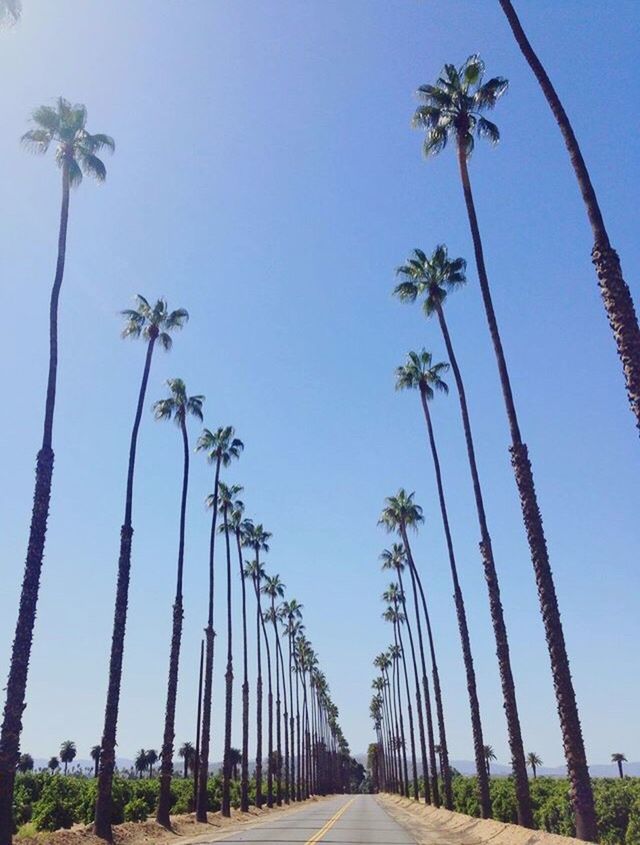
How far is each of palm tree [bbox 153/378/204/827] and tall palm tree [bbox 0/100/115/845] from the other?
1520 cm

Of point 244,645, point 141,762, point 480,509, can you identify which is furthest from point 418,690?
point 141,762

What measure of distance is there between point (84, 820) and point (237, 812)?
20611 mm

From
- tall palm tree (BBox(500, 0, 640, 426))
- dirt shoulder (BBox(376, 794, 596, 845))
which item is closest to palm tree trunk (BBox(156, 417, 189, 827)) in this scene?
dirt shoulder (BBox(376, 794, 596, 845))

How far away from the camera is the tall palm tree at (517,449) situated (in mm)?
17109

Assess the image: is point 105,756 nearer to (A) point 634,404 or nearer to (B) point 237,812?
(A) point 634,404

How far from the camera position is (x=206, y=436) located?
160ft

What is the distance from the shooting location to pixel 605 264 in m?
14.5

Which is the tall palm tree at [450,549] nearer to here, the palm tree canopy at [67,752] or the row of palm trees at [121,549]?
the row of palm trees at [121,549]

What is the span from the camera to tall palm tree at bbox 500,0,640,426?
13219 millimetres

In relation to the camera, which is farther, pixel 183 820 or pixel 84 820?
pixel 183 820

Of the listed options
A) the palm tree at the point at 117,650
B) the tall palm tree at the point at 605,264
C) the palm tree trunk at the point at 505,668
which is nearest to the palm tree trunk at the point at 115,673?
the palm tree at the point at 117,650

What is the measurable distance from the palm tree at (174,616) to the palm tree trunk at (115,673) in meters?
7.97

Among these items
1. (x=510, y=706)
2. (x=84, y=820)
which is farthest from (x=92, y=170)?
(x=84, y=820)

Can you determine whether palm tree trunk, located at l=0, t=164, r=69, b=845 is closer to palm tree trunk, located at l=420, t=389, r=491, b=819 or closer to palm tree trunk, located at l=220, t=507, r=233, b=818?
palm tree trunk, located at l=420, t=389, r=491, b=819
